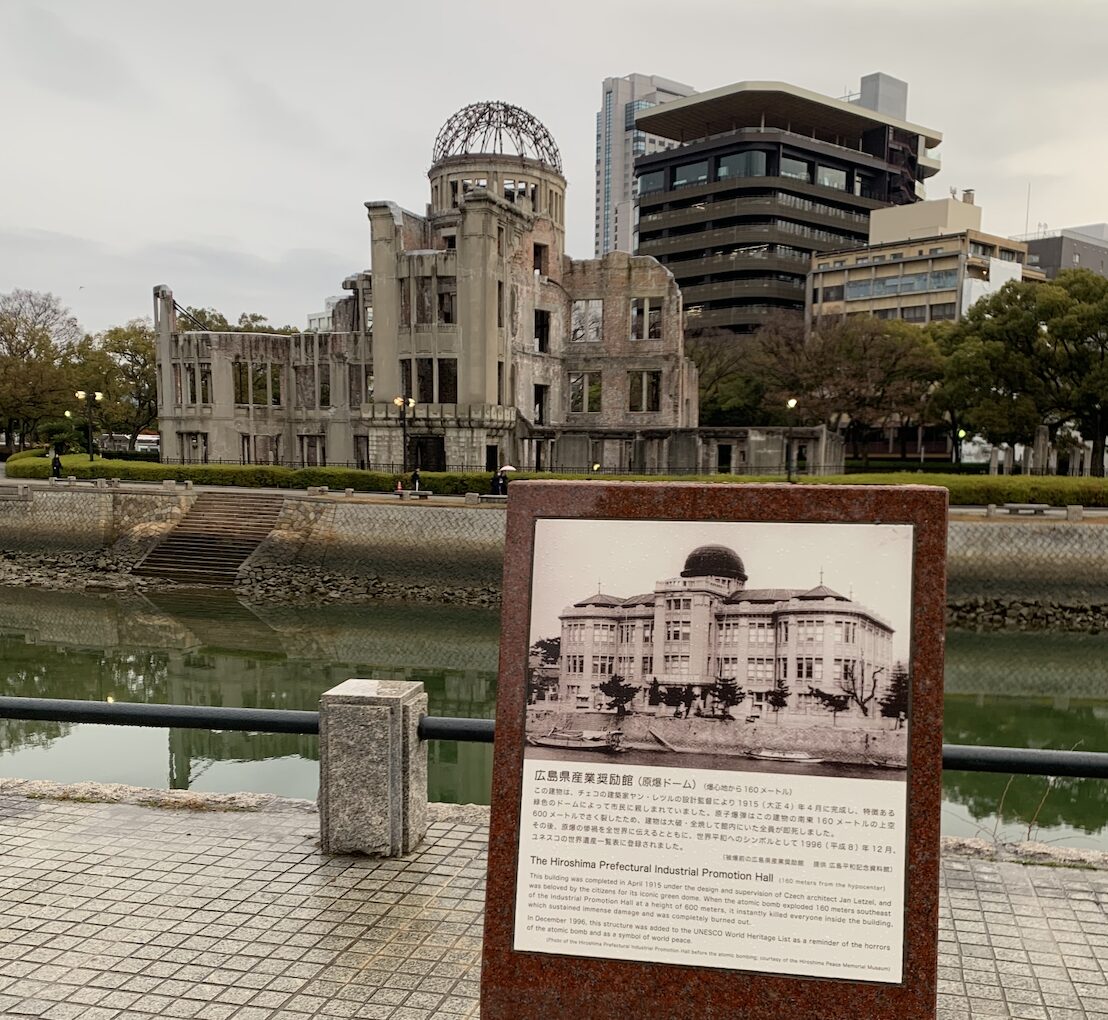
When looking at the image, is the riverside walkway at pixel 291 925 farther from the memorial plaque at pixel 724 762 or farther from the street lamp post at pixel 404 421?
the street lamp post at pixel 404 421

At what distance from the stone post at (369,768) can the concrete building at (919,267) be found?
68249mm

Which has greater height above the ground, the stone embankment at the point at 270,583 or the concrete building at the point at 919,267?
the concrete building at the point at 919,267

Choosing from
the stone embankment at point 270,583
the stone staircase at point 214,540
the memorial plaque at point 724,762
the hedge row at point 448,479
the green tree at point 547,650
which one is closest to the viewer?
the memorial plaque at point 724,762

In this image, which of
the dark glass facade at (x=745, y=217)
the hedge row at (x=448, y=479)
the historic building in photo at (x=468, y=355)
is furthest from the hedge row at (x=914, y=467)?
the dark glass facade at (x=745, y=217)

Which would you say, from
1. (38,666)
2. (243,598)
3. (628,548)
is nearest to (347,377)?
(243,598)

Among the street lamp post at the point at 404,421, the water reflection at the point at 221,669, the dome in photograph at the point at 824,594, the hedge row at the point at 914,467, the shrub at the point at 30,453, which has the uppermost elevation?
the street lamp post at the point at 404,421

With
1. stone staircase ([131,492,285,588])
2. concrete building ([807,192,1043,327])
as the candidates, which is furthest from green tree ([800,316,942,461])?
stone staircase ([131,492,285,588])

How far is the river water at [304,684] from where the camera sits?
Result: 37.2 feet

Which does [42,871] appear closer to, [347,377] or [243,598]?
[243,598]

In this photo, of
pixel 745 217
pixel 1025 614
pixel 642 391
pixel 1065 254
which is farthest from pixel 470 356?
pixel 1065 254

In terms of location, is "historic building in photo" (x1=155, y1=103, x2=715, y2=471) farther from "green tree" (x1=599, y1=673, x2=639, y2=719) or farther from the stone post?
"green tree" (x1=599, y1=673, x2=639, y2=719)

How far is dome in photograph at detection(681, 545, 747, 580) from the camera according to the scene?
3637 mm

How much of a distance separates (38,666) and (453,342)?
22.8m

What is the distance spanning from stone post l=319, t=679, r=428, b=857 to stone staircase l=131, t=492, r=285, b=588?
82.0 ft
